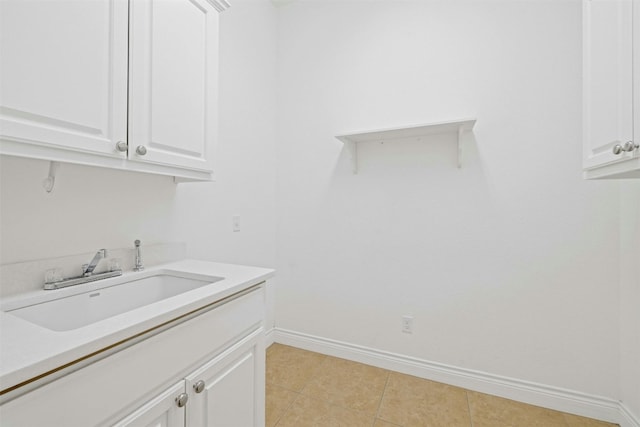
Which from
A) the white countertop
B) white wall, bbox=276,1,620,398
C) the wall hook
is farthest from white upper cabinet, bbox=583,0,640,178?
the wall hook

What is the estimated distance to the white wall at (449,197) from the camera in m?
1.67

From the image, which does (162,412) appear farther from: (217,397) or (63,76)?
(63,76)

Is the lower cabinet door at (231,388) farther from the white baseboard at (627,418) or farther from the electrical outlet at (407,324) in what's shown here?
the white baseboard at (627,418)

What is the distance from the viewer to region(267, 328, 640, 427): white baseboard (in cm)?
161

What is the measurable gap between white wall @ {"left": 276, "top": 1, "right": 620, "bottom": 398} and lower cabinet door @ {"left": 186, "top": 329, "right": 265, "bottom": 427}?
1.12 m

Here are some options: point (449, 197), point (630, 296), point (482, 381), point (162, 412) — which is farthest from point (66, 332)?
point (630, 296)

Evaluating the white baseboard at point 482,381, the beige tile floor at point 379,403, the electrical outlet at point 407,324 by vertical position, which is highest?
the electrical outlet at point 407,324

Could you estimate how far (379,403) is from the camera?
1736 millimetres

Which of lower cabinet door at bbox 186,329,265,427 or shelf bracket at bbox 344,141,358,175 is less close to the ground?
shelf bracket at bbox 344,141,358,175

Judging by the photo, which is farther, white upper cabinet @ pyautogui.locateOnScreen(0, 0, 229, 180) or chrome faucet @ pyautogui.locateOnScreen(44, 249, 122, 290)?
chrome faucet @ pyautogui.locateOnScreen(44, 249, 122, 290)

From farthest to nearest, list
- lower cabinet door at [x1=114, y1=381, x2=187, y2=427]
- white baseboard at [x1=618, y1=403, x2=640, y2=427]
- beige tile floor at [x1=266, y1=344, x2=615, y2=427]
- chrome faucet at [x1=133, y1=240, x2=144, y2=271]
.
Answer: beige tile floor at [x1=266, y1=344, x2=615, y2=427] → white baseboard at [x1=618, y1=403, x2=640, y2=427] → chrome faucet at [x1=133, y1=240, x2=144, y2=271] → lower cabinet door at [x1=114, y1=381, x2=187, y2=427]

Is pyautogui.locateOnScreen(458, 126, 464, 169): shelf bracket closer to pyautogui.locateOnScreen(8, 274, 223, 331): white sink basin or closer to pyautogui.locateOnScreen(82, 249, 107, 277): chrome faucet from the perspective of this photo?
pyautogui.locateOnScreen(8, 274, 223, 331): white sink basin

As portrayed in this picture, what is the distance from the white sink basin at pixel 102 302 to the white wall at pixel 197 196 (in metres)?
0.20

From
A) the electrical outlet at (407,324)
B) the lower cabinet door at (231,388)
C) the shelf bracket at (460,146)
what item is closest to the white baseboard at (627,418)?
the electrical outlet at (407,324)
